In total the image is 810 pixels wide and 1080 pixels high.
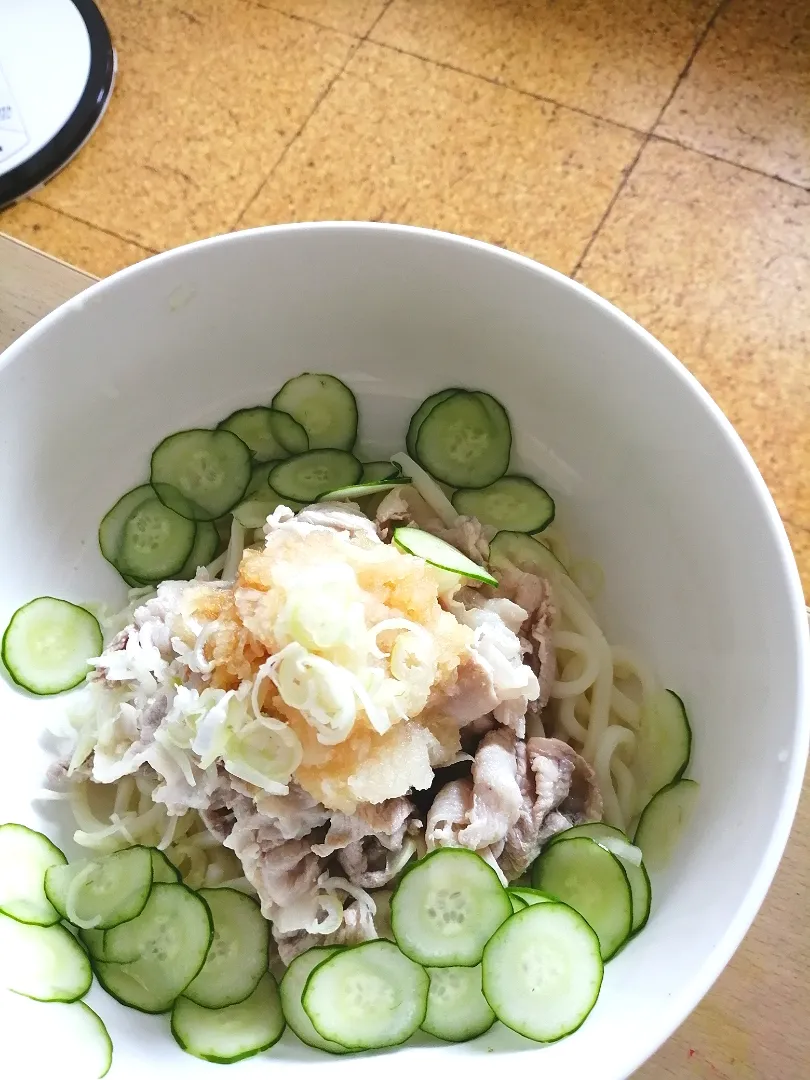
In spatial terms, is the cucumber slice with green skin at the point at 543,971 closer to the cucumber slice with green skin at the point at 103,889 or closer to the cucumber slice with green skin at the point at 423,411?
the cucumber slice with green skin at the point at 103,889

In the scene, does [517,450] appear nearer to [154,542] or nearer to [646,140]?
[154,542]

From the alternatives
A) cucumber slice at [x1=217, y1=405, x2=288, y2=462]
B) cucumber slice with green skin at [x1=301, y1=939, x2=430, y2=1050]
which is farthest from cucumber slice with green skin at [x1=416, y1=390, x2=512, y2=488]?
cucumber slice with green skin at [x1=301, y1=939, x2=430, y2=1050]

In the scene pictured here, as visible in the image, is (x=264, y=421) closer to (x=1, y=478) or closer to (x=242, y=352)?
(x=242, y=352)

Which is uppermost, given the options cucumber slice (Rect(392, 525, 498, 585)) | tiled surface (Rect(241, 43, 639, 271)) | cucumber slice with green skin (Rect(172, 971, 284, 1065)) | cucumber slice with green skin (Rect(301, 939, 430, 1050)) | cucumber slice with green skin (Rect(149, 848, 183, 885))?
tiled surface (Rect(241, 43, 639, 271))

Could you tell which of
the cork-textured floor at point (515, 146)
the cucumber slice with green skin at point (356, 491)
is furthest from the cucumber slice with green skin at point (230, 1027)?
the cork-textured floor at point (515, 146)

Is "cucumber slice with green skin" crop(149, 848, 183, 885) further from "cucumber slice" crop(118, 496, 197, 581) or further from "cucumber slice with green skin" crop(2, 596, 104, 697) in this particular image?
"cucumber slice" crop(118, 496, 197, 581)

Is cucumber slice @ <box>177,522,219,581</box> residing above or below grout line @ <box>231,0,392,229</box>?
below
